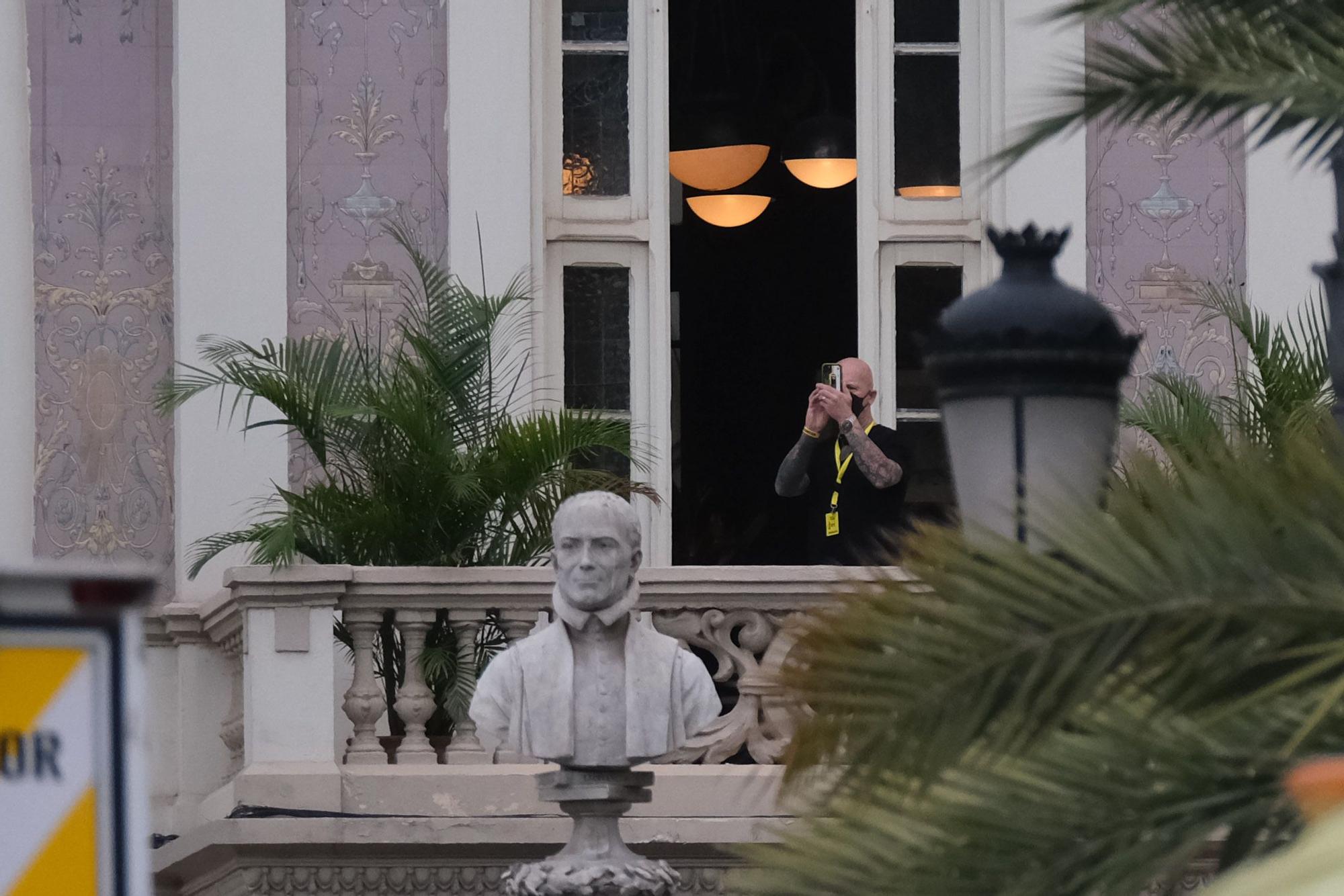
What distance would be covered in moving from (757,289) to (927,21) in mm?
3968

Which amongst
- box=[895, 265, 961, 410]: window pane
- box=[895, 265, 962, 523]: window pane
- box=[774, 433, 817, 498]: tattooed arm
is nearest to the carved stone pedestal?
box=[774, 433, 817, 498]: tattooed arm

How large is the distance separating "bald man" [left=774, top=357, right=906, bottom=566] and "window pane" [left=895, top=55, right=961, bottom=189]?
228 centimetres

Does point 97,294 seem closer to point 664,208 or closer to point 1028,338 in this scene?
point 664,208

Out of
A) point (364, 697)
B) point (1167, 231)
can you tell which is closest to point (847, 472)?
point (364, 697)

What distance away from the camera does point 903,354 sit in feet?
40.8

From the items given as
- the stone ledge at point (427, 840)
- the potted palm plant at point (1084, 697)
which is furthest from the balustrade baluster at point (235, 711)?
the potted palm plant at point (1084, 697)

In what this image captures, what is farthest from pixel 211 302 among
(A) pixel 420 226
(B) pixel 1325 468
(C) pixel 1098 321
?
(B) pixel 1325 468

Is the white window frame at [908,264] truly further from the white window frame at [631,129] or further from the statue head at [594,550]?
the statue head at [594,550]

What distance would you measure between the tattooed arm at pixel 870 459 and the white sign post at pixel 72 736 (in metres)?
7.61

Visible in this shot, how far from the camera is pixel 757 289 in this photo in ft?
53.4

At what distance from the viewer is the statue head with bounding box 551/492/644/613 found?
26.7 ft

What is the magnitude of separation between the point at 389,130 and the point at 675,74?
358 cm

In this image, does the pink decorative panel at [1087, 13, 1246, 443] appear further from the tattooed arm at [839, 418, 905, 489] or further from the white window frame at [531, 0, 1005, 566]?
the tattooed arm at [839, 418, 905, 489]

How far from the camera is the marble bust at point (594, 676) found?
26.6ft
